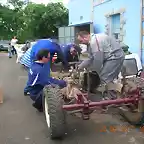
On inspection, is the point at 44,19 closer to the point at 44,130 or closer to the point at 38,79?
the point at 38,79

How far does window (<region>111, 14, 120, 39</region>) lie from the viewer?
17.9 metres

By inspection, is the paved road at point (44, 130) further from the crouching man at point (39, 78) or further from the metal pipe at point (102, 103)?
the metal pipe at point (102, 103)

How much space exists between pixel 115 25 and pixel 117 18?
1.39 ft

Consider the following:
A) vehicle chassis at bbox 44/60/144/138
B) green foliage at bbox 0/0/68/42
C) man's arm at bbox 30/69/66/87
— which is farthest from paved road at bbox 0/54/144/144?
green foliage at bbox 0/0/68/42

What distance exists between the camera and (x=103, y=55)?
657 cm

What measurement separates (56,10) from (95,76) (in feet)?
96.6

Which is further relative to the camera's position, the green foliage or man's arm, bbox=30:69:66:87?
the green foliage

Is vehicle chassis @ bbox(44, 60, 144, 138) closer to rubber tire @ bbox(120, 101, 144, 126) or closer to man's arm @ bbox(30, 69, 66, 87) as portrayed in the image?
rubber tire @ bbox(120, 101, 144, 126)

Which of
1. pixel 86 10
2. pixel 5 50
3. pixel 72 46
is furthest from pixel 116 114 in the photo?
pixel 5 50

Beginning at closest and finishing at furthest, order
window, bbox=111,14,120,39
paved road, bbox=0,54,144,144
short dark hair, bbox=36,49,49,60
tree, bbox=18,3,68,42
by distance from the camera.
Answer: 1. paved road, bbox=0,54,144,144
2. short dark hair, bbox=36,49,49,60
3. window, bbox=111,14,120,39
4. tree, bbox=18,3,68,42

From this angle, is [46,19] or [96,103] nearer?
[96,103]

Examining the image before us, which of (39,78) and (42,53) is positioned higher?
(42,53)

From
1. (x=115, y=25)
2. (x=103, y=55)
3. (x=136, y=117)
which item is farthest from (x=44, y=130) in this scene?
(x=115, y=25)

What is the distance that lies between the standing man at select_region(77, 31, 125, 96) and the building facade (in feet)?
27.0
